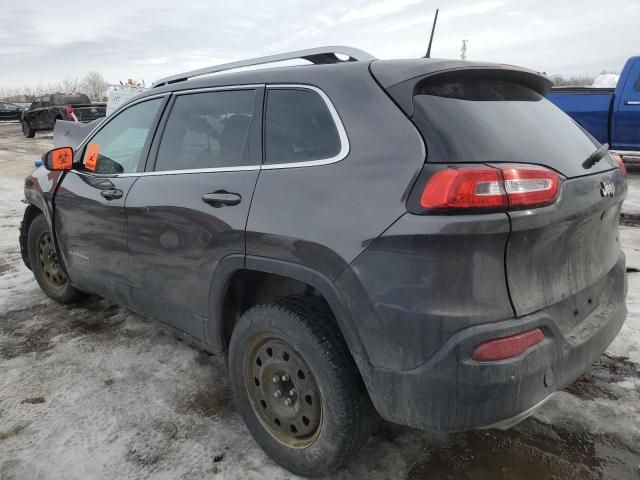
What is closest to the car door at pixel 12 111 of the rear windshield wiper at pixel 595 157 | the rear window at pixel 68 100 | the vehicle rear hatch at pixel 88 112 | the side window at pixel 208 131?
the rear window at pixel 68 100

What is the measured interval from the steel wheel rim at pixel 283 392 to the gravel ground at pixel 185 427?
20 cm

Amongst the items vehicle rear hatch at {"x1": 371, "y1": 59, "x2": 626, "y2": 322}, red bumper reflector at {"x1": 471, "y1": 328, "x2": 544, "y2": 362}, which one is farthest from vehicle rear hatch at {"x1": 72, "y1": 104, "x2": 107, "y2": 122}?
red bumper reflector at {"x1": 471, "y1": 328, "x2": 544, "y2": 362}

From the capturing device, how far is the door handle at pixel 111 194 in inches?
124

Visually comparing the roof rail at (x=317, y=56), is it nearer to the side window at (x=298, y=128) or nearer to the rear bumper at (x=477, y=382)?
the side window at (x=298, y=128)

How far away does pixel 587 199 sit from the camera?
201 cm

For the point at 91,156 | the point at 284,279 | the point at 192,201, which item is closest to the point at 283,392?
the point at 284,279

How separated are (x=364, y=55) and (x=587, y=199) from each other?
3.87 feet

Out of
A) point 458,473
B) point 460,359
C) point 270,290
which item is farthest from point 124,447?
point 460,359

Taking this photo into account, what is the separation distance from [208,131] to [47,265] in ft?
8.24

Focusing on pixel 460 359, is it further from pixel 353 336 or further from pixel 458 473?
pixel 458 473

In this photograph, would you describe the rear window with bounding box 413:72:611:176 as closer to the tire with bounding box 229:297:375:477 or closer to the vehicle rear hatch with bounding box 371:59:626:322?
the vehicle rear hatch with bounding box 371:59:626:322

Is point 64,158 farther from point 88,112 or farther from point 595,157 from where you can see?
point 88,112

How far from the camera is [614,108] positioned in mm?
9938

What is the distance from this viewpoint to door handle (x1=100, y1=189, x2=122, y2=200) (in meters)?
3.14
